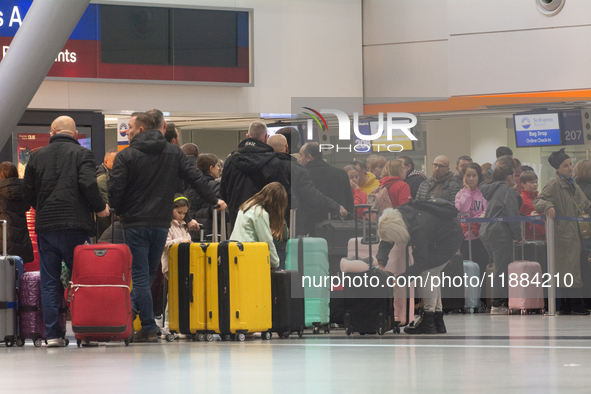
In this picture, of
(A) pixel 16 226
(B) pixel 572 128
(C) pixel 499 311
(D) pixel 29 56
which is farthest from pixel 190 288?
(B) pixel 572 128

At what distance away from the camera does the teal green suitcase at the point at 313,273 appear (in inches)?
347

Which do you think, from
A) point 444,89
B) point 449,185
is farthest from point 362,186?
point 444,89

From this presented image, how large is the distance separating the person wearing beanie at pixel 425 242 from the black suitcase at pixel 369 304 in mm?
329

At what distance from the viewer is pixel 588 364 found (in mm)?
5543

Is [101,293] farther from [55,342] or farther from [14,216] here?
[14,216]

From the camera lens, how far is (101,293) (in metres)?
7.36

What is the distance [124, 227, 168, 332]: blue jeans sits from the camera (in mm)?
7723

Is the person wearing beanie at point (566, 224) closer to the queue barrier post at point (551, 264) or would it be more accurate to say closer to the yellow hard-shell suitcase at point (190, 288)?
the queue barrier post at point (551, 264)

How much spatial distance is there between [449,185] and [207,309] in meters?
3.83

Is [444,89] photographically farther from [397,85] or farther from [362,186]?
[362,186]

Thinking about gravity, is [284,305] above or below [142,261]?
below

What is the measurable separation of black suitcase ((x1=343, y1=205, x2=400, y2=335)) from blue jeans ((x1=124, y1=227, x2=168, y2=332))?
177 cm

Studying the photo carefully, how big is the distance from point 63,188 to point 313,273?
2548 mm

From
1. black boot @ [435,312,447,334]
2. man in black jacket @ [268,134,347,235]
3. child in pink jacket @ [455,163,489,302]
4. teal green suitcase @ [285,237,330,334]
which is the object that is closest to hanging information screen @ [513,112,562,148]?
child in pink jacket @ [455,163,489,302]
